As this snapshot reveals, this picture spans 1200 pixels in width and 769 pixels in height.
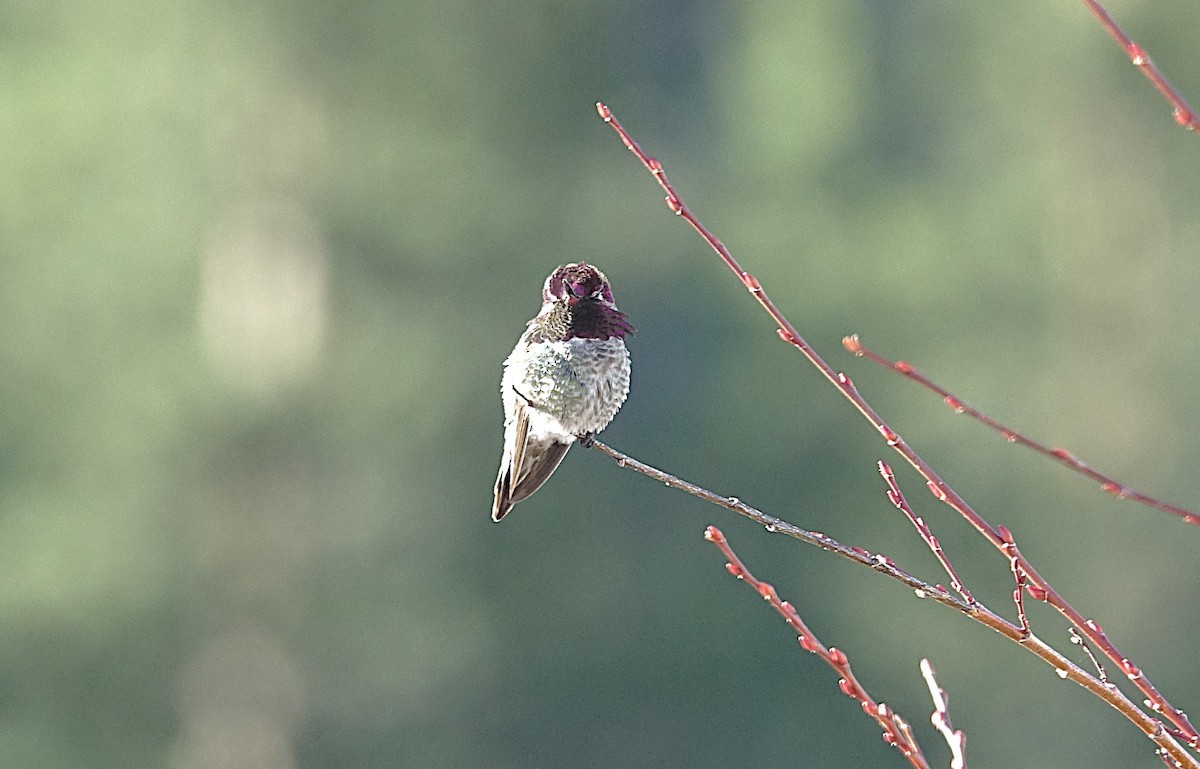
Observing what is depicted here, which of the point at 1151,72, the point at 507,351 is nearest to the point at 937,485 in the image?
the point at 1151,72

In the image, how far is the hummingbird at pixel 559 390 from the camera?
3348 millimetres

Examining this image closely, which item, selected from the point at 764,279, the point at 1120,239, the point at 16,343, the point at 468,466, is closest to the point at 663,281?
the point at 764,279

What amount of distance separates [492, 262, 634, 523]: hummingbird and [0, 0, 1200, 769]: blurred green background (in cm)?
885

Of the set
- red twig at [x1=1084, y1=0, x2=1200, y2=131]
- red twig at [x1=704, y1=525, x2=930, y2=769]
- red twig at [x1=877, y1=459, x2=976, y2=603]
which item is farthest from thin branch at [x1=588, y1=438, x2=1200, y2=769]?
red twig at [x1=1084, y1=0, x2=1200, y2=131]

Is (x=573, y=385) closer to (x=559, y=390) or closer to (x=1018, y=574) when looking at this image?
(x=559, y=390)

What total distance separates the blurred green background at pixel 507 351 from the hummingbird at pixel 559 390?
29.0ft

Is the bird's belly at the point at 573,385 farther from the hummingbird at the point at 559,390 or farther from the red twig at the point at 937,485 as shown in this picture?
the red twig at the point at 937,485

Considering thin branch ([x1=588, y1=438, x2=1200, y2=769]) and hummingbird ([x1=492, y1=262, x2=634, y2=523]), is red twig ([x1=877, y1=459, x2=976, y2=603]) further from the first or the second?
hummingbird ([x1=492, y1=262, x2=634, y2=523])

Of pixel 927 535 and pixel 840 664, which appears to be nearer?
pixel 840 664

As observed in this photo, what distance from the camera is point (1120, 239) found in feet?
46.2

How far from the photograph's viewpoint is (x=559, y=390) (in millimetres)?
3344

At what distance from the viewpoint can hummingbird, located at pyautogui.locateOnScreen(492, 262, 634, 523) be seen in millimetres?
3348

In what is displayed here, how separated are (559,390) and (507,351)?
10.0 meters

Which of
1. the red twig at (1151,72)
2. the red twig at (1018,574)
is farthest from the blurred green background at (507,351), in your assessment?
the red twig at (1151,72)
